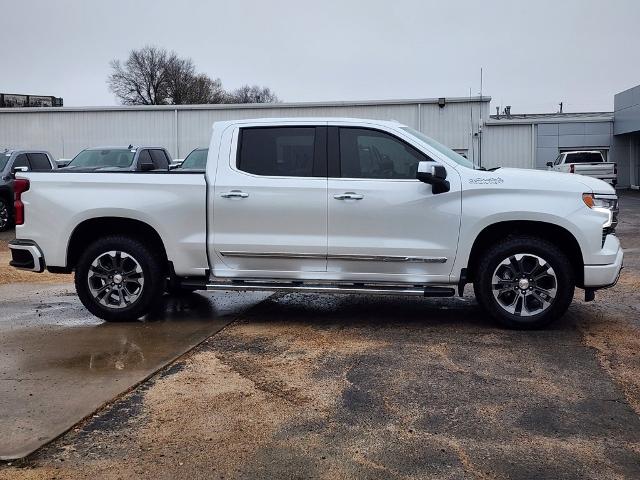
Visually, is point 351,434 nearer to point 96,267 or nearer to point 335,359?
point 335,359

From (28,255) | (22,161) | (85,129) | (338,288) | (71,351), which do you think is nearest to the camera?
(71,351)

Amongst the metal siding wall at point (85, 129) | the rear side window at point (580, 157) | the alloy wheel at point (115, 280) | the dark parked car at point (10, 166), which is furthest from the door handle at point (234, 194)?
the rear side window at point (580, 157)

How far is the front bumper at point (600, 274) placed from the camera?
20.6 feet

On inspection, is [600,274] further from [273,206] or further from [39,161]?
[39,161]

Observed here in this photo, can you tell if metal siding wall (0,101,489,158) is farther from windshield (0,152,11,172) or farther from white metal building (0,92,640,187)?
windshield (0,152,11,172)

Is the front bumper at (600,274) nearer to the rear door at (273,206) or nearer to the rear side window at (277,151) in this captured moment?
the rear door at (273,206)

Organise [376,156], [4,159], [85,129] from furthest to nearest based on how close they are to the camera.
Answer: [85,129], [4,159], [376,156]

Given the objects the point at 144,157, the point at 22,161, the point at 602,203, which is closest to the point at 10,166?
the point at 22,161

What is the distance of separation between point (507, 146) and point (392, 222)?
27201 mm

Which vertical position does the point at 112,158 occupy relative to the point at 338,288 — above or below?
above

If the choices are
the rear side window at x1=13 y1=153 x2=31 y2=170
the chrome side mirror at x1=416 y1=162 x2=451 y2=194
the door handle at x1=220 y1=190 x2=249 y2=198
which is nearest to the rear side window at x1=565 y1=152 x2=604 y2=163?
the rear side window at x1=13 y1=153 x2=31 y2=170

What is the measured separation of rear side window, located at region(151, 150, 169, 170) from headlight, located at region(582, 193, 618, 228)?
1246 cm

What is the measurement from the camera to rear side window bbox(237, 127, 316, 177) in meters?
6.71

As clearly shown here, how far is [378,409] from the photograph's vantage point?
14.6 feet
